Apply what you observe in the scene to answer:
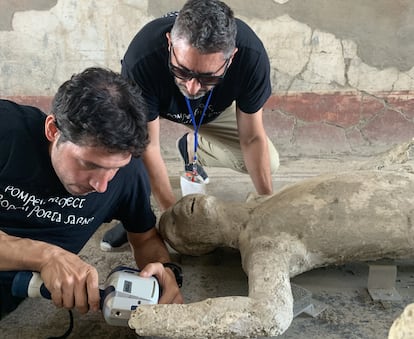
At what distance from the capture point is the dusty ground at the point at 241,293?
1.76 m

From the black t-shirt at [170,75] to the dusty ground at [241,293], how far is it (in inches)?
25.7

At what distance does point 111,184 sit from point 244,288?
0.67 metres

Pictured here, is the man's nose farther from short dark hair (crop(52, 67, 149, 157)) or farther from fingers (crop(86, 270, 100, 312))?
fingers (crop(86, 270, 100, 312))

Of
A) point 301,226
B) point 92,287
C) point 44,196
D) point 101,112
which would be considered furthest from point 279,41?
point 92,287

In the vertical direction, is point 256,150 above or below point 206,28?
below

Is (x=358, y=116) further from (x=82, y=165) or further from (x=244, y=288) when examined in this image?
(x=82, y=165)

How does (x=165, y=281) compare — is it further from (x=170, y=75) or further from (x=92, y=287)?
(x=170, y=75)

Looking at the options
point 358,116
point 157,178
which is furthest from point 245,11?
point 157,178

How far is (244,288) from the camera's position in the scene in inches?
78.7

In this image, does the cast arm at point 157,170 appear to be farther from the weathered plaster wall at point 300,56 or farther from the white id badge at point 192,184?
the weathered plaster wall at point 300,56

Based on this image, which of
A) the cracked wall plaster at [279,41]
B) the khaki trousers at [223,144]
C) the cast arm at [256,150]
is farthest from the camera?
the cracked wall plaster at [279,41]

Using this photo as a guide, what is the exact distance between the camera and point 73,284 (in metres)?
1.39

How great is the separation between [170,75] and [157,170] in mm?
422

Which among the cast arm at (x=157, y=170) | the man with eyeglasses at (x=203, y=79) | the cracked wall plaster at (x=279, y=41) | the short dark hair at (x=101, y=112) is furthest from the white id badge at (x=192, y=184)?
the cracked wall plaster at (x=279, y=41)
